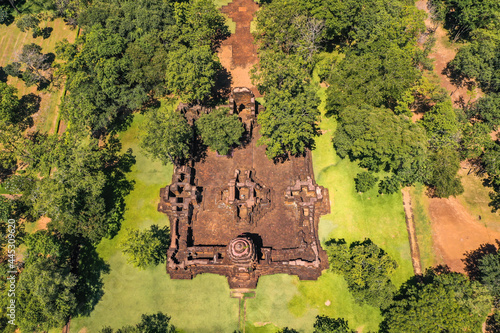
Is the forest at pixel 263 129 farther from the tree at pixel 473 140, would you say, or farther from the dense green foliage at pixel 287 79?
the dense green foliage at pixel 287 79

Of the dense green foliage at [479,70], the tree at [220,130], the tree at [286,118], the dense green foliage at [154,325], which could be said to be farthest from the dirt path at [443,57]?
the dense green foliage at [154,325]

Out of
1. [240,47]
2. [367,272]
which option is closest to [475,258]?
[367,272]

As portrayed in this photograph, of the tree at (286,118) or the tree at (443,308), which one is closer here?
the tree at (443,308)

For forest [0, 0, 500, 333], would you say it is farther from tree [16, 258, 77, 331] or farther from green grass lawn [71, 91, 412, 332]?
green grass lawn [71, 91, 412, 332]

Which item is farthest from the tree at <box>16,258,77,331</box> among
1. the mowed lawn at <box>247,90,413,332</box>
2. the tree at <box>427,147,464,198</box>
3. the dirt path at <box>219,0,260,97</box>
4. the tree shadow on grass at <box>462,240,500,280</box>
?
the tree shadow on grass at <box>462,240,500,280</box>

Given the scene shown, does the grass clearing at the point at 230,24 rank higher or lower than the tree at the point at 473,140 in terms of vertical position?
higher

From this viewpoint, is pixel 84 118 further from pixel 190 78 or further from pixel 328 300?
pixel 328 300

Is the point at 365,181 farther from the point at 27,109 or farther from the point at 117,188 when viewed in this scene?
the point at 27,109
